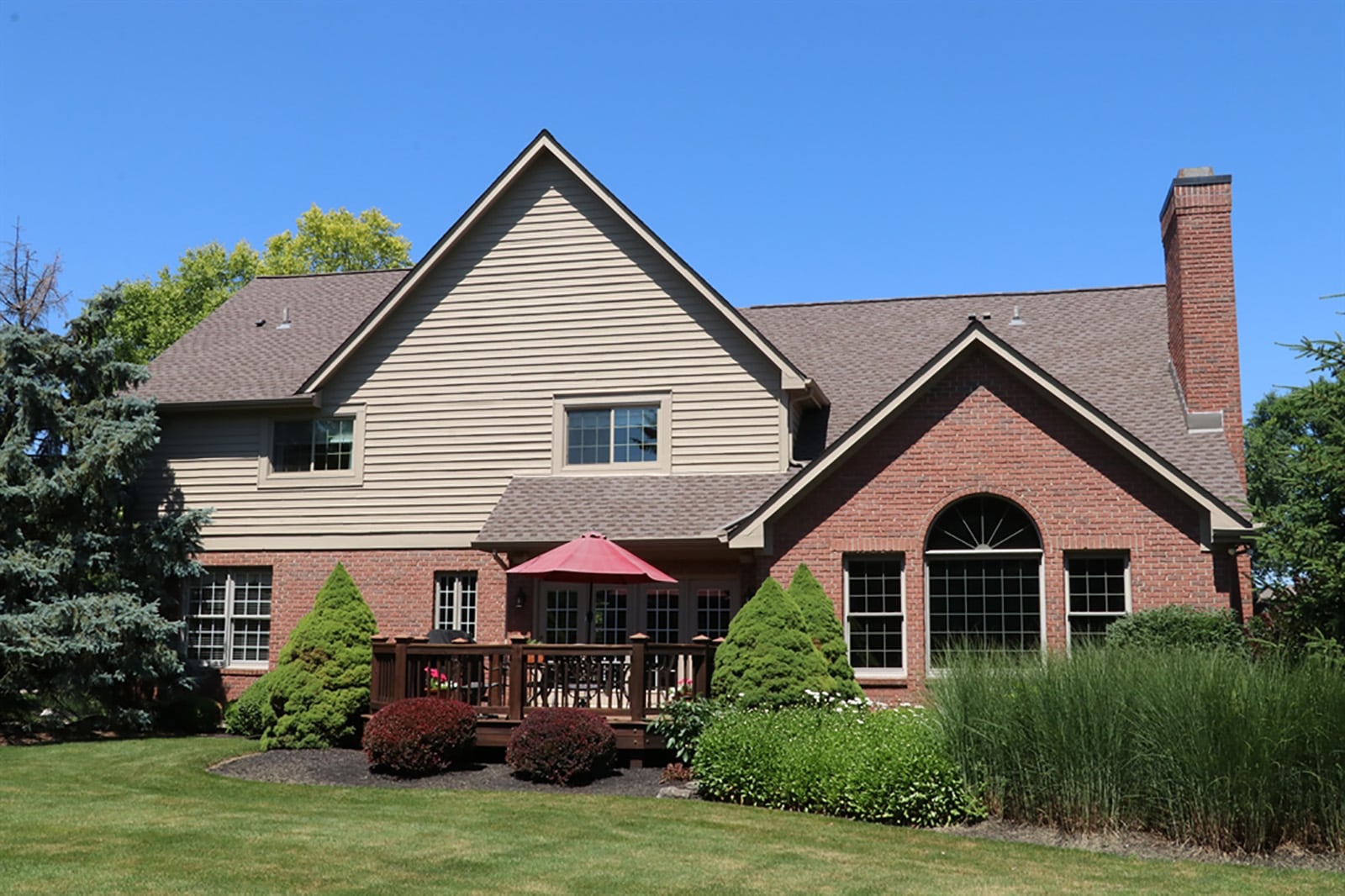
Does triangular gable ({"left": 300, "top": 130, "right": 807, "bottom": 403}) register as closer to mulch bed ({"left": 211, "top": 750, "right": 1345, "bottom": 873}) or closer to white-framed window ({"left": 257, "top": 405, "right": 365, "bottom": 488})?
white-framed window ({"left": 257, "top": 405, "right": 365, "bottom": 488})

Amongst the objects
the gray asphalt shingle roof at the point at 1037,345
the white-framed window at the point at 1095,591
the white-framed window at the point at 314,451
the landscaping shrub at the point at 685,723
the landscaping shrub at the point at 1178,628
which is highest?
the gray asphalt shingle roof at the point at 1037,345

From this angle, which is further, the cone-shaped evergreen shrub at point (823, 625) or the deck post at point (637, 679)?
the cone-shaped evergreen shrub at point (823, 625)

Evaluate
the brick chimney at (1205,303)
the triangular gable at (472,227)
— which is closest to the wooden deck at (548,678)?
the triangular gable at (472,227)

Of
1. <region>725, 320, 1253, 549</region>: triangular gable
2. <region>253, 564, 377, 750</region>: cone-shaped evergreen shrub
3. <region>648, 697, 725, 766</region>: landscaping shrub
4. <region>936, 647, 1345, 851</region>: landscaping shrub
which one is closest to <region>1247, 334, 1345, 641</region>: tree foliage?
<region>936, 647, 1345, 851</region>: landscaping shrub

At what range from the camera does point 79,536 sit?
67.3 feet

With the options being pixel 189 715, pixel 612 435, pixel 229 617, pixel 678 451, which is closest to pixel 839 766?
pixel 678 451

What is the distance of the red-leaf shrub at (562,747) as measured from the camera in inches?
587

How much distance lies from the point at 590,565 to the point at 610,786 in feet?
10.3

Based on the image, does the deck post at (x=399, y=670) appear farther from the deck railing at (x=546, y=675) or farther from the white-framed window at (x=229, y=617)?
the white-framed window at (x=229, y=617)

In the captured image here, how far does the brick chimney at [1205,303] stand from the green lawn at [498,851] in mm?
11011

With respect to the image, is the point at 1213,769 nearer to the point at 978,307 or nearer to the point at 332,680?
the point at 332,680

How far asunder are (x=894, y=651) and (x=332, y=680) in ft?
26.1

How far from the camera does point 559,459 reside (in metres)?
21.8

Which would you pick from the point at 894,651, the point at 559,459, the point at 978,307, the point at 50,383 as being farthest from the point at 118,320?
the point at 894,651
